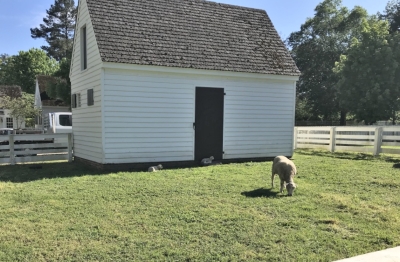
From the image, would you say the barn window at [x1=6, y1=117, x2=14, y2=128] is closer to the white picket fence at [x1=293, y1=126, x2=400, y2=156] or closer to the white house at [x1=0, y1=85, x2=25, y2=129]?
the white house at [x1=0, y1=85, x2=25, y2=129]

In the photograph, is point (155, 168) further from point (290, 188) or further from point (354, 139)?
point (354, 139)

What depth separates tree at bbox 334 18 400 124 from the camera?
72.6ft

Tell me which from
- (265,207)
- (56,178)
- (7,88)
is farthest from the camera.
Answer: (7,88)

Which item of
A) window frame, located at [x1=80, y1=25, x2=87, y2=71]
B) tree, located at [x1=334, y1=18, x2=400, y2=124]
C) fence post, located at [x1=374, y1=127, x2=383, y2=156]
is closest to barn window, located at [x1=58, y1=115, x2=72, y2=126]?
window frame, located at [x1=80, y1=25, x2=87, y2=71]

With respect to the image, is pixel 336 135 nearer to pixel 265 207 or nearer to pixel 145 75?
pixel 145 75

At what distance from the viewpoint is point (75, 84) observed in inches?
448

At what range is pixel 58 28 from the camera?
4347 centimetres

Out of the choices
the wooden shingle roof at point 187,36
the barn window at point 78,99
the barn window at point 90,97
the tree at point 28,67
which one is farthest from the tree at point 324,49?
the tree at point 28,67

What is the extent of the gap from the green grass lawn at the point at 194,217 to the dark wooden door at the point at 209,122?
2.22 meters

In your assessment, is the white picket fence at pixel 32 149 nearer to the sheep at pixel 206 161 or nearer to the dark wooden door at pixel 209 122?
the dark wooden door at pixel 209 122

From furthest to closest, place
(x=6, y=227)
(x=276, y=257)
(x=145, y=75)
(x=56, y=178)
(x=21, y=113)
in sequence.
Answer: (x=21, y=113), (x=145, y=75), (x=56, y=178), (x=6, y=227), (x=276, y=257)

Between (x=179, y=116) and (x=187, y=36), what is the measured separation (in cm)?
278

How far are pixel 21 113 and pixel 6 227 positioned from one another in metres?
28.7

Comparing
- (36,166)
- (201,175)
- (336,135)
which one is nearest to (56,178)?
(36,166)
